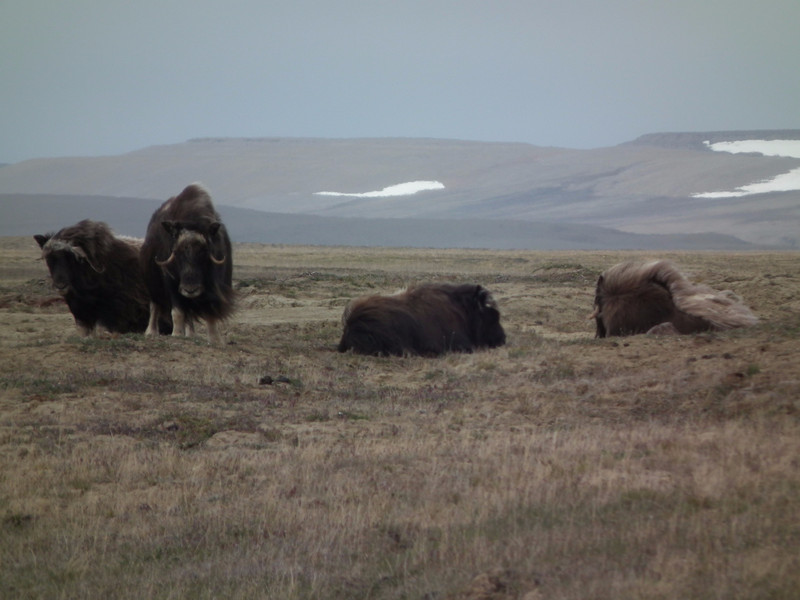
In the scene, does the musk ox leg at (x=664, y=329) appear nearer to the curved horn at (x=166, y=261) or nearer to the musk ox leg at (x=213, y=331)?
the musk ox leg at (x=213, y=331)

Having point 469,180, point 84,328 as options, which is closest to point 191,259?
point 84,328

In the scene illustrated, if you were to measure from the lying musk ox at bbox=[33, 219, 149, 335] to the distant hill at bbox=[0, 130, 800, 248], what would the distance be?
8323 cm

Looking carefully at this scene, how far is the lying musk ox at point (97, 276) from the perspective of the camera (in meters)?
16.3

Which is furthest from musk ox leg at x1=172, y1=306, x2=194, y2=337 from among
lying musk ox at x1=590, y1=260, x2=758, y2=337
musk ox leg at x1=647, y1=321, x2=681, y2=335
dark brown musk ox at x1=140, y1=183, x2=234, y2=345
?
musk ox leg at x1=647, y1=321, x2=681, y2=335

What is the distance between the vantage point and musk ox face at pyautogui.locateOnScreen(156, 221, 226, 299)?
14.8m

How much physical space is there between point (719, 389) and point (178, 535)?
5234mm

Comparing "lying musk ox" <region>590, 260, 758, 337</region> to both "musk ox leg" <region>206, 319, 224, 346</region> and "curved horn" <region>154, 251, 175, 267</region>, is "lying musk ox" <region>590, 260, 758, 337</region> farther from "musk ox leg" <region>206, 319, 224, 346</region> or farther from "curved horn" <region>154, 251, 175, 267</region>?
"curved horn" <region>154, 251, 175, 267</region>

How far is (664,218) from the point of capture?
4515 inches

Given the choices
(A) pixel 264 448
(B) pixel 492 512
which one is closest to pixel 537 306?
(A) pixel 264 448

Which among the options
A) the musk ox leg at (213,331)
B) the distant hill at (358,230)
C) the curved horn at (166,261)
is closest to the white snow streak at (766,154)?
the distant hill at (358,230)

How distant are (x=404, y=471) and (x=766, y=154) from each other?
156 metres

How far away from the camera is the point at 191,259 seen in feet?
48.6

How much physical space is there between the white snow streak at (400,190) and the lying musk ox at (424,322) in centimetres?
13439

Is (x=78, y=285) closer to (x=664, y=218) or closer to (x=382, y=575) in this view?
(x=382, y=575)
